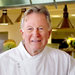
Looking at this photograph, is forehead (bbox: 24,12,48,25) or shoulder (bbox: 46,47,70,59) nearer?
forehead (bbox: 24,12,48,25)

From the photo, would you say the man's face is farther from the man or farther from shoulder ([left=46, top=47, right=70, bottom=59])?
shoulder ([left=46, top=47, right=70, bottom=59])

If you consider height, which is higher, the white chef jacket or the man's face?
the man's face

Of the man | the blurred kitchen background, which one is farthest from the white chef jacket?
the blurred kitchen background

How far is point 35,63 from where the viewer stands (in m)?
1.21

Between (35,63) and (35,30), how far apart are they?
0.21 meters

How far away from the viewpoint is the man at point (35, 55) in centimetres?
112

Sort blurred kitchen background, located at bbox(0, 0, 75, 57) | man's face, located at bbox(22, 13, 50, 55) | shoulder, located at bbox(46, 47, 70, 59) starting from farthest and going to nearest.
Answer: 1. blurred kitchen background, located at bbox(0, 0, 75, 57)
2. shoulder, located at bbox(46, 47, 70, 59)
3. man's face, located at bbox(22, 13, 50, 55)

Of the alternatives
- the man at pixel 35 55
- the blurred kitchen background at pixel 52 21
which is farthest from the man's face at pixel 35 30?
the blurred kitchen background at pixel 52 21

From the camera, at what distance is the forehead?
3.66 ft

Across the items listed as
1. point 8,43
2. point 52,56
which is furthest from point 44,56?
point 8,43

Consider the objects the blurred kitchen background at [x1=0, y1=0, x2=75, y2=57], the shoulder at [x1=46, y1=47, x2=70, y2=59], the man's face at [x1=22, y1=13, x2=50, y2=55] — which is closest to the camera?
the man's face at [x1=22, y1=13, x2=50, y2=55]

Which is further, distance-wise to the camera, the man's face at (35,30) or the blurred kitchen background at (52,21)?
the blurred kitchen background at (52,21)

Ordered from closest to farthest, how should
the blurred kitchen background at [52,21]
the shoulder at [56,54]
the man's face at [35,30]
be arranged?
the man's face at [35,30]
the shoulder at [56,54]
the blurred kitchen background at [52,21]

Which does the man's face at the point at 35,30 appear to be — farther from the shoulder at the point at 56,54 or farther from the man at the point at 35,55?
the shoulder at the point at 56,54
